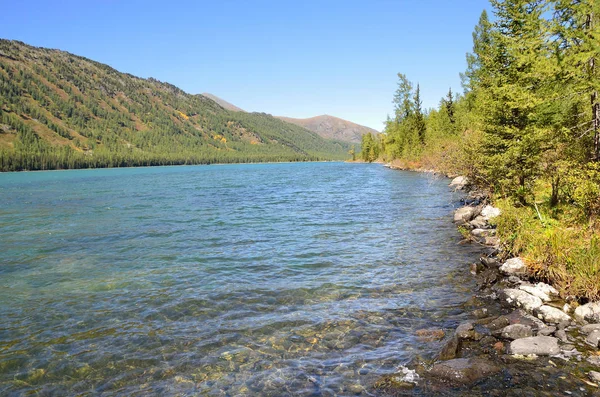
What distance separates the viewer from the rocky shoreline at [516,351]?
690 centimetres

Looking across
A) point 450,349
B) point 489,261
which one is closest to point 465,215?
point 489,261

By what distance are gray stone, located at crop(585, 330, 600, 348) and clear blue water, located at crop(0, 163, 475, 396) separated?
283cm

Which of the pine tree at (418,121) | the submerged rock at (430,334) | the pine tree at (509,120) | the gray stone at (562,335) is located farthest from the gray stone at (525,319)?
the pine tree at (418,121)

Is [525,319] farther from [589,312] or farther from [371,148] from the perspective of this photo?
[371,148]

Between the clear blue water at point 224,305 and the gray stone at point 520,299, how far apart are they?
1215 mm

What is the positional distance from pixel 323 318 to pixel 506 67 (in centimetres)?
1826

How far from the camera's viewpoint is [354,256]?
16609mm

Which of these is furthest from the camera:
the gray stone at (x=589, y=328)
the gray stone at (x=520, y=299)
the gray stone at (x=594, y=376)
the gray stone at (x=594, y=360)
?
the gray stone at (x=520, y=299)

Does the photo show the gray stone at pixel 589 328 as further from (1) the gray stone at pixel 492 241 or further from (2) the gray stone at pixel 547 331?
(1) the gray stone at pixel 492 241


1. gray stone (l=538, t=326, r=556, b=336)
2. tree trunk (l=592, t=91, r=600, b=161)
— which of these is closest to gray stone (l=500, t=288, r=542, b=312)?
gray stone (l=538, t=326, r=556, b=336)

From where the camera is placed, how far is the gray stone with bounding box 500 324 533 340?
8614 mm

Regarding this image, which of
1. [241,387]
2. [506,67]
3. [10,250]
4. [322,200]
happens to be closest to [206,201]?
[322,200]

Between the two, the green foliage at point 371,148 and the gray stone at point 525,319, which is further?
the green foliage at point 371,148

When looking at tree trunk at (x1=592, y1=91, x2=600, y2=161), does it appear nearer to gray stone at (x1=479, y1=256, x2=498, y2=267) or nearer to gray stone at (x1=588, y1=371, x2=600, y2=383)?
→ gray stone at (x1=479, y1=256, x2=498, y2=267)
